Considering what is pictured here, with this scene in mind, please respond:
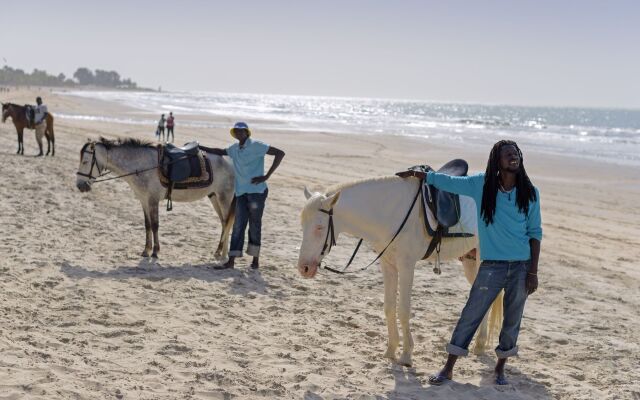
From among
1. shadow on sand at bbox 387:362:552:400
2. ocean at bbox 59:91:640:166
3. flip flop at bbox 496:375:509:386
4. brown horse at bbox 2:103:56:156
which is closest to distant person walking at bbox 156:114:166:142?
brown horse at bbox 2:103:56:156

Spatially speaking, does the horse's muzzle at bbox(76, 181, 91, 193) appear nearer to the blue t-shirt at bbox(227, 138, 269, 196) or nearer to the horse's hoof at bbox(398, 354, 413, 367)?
the blue t-shirt at bbox(227, 138, 269, 196)

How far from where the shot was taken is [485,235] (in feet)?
17.1

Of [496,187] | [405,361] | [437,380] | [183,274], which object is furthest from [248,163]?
[496,187]

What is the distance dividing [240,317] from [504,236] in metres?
3.04

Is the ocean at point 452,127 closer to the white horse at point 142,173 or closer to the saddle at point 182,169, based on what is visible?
the white horse at point 142,173

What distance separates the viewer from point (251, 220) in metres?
9.15

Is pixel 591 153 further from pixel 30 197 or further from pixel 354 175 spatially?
pixel 30 197

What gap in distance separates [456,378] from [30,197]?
915 centimetres

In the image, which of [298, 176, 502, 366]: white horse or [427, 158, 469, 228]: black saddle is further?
[427, 158, 469, 228]: black saddle

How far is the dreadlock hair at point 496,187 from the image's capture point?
16.4 ft

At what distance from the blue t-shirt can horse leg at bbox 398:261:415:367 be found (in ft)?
12.0

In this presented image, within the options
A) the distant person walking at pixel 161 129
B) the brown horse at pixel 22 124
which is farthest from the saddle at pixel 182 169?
the distant person walking at pixel 161 129

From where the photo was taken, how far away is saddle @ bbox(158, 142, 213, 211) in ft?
31.1

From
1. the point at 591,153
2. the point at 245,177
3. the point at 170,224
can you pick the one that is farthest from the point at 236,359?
the point at 591,153
